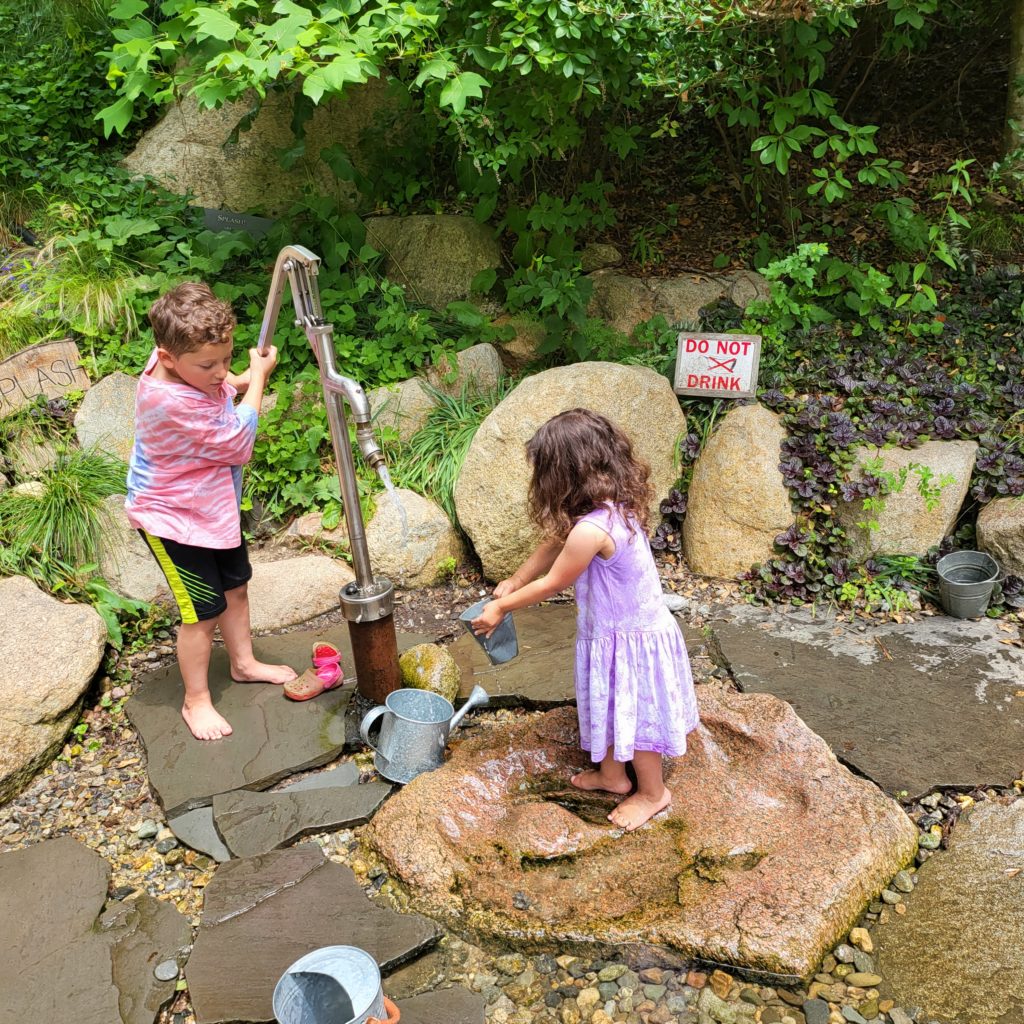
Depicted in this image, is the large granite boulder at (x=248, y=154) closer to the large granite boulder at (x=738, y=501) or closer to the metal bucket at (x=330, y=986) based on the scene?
the large granite boulder at (x=738, y=501)

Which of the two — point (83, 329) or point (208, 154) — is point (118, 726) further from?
point (208, 154)

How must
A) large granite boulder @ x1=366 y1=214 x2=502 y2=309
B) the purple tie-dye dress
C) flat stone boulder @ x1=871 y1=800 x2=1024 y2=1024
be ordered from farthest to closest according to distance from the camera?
large granite boulder @ x1=366 y1=214 x2=502 y2=309 → the purple tie-dye dress → flat stone boulder @ x1=871 y1=800 x2=1024 y2=1024

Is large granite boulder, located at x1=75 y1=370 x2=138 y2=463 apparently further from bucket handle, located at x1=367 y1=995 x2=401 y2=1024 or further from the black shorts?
bucket handle, located at x1=367 y1=995 x2=401 y2=1024

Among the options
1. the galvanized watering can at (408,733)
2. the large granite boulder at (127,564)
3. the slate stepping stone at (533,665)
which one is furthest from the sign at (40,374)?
the galvanized watering can at (408,733)

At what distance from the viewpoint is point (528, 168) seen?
5.32 metres

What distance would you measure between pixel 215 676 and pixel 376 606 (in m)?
0.89

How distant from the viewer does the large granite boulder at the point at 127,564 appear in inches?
151

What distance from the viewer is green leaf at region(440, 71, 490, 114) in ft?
11.6

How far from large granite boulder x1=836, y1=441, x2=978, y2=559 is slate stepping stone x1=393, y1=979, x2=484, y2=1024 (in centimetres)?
256

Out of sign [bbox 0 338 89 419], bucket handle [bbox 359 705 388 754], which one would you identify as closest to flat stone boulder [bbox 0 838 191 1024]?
bucket handle [bbox 359 705 388 754]

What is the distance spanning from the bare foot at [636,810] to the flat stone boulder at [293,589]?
162 centimetres

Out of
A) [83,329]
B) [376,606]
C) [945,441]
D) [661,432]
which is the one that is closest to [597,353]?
[661,432]

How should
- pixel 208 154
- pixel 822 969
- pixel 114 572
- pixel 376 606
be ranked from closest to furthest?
1. pixel 822 969
2. pixel 376 606
3. pixel 114 572
4. pixel 208 154

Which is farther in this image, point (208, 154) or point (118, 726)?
point (208, 154)
